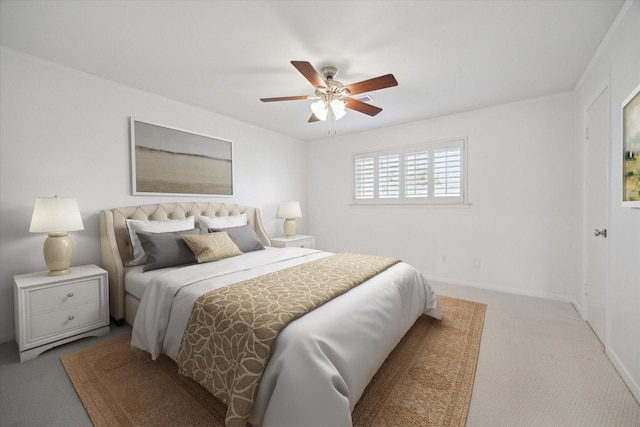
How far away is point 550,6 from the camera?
5.67 ft

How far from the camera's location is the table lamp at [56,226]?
6.87 feet

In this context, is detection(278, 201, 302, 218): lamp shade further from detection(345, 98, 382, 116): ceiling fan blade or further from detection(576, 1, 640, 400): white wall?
detection(576, 1, 640, 400): white wall

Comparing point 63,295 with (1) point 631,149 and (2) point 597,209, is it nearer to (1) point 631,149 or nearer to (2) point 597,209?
(1) point 631,149

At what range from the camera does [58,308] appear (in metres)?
2.11

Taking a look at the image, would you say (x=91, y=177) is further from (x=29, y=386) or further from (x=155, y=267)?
(x=29, y=386)

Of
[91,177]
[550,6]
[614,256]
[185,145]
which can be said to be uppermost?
[550,6]

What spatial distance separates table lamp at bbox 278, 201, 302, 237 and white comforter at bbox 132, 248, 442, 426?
1.79 metres

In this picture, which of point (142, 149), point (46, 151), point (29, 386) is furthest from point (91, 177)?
point (29, 386)

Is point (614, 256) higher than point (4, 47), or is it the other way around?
point (4, 47)

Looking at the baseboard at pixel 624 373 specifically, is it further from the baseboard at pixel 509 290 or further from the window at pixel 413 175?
the window at pixel 413 175

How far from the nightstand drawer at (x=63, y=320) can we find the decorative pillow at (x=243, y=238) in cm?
124

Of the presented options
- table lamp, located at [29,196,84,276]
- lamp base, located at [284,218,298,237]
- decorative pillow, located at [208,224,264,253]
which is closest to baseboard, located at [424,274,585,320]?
lamp base, located at [284,218,298,237]

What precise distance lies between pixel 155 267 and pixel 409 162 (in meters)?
3.59

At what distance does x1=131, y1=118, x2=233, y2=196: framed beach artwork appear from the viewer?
299 cm
